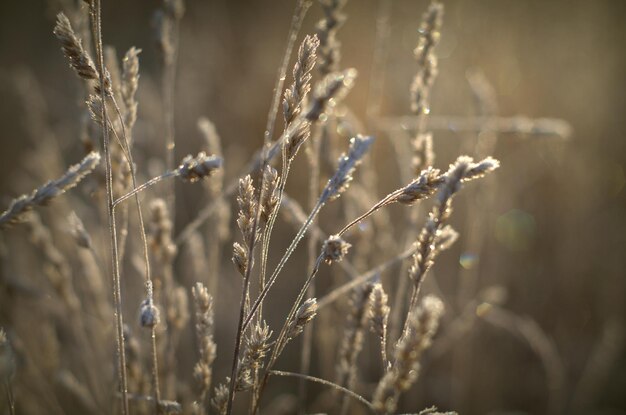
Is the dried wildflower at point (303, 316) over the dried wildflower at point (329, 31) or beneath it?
beneath

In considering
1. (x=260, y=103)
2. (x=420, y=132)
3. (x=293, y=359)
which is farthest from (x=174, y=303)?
(x=260, y=103)

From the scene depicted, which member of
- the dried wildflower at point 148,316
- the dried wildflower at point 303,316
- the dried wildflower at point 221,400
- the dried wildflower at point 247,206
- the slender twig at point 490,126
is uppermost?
the slender twig at point 490,126

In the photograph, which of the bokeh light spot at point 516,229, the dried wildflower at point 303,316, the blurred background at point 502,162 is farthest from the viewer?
the bokeh light spot at point 516,229

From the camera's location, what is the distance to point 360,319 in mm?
1176

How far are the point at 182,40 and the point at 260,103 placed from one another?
1080 mm

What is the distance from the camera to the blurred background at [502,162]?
7.53 feet

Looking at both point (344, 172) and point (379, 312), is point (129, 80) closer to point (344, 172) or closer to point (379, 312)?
point (344, 172)

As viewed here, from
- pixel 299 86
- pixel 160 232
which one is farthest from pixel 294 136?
pixel 160 232

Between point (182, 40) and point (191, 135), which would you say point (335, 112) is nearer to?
point (191, 135)

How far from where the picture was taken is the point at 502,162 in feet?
9.33

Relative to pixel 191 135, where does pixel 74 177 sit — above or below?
below

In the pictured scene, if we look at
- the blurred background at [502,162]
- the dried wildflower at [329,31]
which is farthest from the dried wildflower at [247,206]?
the blurred background at [502,162]

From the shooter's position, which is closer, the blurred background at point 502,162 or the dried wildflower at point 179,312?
the dried wildflower at point 179,312

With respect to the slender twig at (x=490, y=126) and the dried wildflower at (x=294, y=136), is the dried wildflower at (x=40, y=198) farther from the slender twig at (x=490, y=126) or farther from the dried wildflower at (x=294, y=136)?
the slender twig at (x=490, y=126)
